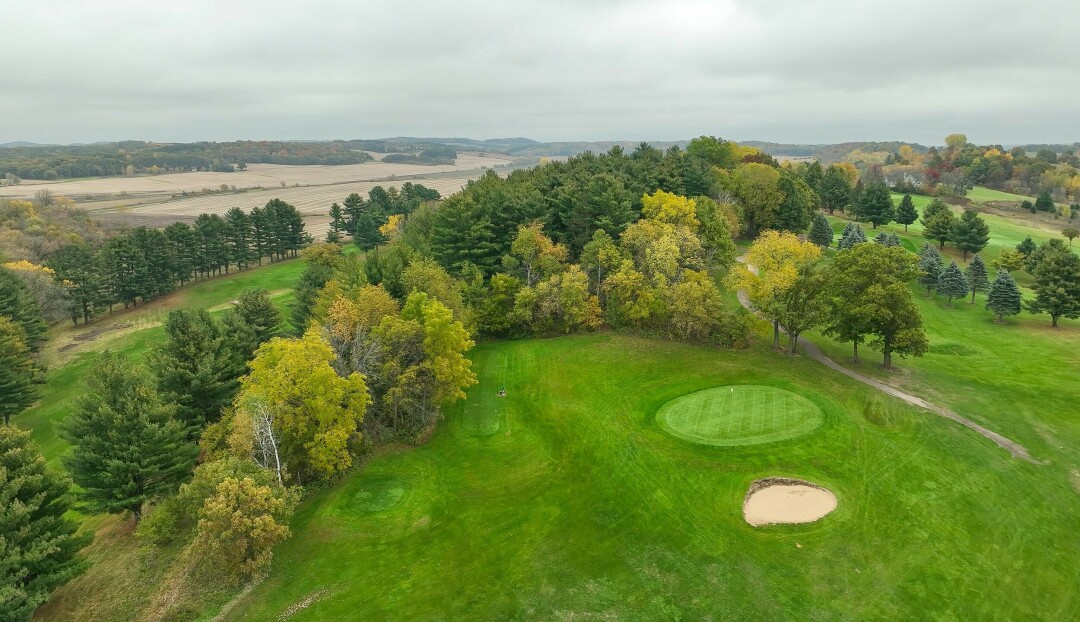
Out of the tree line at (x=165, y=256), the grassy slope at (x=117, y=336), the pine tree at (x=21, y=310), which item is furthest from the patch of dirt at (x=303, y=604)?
the tree line at (x=165, y=256)

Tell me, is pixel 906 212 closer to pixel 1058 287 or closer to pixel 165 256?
pixel 1058 287

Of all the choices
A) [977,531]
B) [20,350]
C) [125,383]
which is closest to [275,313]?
[125,383]

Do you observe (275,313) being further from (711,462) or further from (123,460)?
(711,462)

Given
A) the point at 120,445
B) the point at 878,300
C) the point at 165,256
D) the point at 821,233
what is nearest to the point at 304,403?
the point at 120,445

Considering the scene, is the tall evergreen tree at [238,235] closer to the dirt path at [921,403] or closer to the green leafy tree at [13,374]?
the green leafy tree at [13,374]

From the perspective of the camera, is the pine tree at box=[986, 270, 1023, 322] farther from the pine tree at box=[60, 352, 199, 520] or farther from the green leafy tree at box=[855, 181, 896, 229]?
the pine tree at box=[60, 352, 199, 520]
